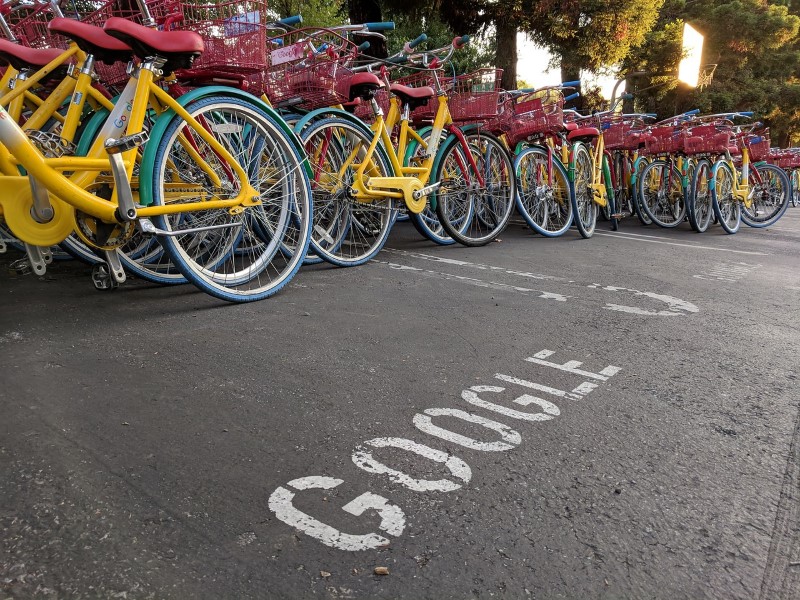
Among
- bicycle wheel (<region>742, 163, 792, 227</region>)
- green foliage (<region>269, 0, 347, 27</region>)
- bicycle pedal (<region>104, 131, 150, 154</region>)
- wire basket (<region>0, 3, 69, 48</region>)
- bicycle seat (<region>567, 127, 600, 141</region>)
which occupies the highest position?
green foliage (<region>269, 0, 347, 27</region>)

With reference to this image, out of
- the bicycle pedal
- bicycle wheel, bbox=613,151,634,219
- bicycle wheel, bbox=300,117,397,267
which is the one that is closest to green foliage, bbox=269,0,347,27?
bicycle wheel, bbox=613,151,634,219

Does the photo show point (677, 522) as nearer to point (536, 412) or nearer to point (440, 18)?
point (536, 412)

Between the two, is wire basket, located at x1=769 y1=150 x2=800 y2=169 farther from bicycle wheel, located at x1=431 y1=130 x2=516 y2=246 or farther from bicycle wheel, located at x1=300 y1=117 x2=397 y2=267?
bicycle wheel, located at x1=300 y1=117 x2=397 y2=267

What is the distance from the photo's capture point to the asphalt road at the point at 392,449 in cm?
137

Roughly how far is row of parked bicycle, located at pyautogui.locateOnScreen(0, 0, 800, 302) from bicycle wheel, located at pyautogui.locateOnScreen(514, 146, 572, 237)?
0.02 m

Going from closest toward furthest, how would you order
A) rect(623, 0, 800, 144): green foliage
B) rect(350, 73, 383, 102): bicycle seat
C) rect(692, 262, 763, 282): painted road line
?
rect(350, 73, 383, 102): bicycle seat, rect(692, 262, 763, 282): painted road line, rect(623, 0, 800, 144): green foliage

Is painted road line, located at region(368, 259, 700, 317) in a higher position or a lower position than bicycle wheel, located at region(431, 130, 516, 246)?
lower

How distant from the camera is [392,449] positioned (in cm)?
188

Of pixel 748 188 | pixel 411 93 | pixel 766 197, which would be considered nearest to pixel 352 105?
pixel 411 93

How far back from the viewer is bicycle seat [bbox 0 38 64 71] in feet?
10.8

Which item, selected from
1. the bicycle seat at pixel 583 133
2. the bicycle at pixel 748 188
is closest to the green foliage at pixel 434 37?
the bicycle seat at pixel 583 133

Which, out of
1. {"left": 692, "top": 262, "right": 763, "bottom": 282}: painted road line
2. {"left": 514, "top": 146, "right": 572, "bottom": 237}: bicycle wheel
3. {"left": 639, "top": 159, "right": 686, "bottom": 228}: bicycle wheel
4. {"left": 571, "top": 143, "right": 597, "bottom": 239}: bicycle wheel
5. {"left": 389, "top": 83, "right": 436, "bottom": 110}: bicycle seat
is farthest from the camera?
{"left": 639, "top": 159, "right": 686, "bottom": 228}: bicycle wheel

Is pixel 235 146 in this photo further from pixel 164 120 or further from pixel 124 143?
pixel 124 143

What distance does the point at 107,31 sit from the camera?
2.82 meters
